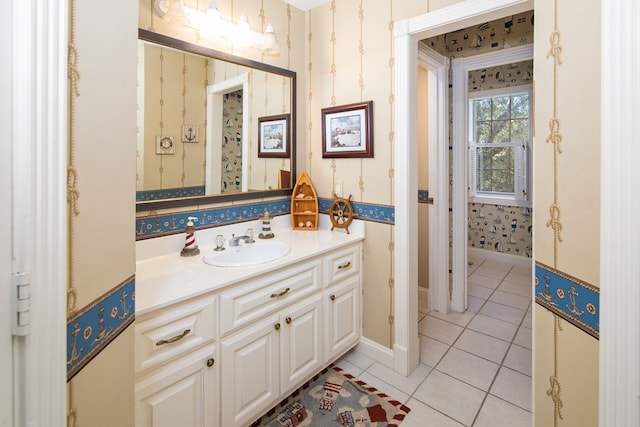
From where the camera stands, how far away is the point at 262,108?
7.29ft

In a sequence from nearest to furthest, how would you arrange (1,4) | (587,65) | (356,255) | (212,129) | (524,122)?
(1,4) → (587,65) → (212,129) → (356,255) → (524,122)

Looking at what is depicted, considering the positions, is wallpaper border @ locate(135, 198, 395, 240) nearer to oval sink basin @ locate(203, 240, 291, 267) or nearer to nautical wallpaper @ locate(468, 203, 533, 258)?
oval sink basin @ locate(203, 240, 291, 267)

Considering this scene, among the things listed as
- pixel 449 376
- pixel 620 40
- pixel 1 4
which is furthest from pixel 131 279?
pixel 449 376

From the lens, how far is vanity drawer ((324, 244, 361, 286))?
192cm

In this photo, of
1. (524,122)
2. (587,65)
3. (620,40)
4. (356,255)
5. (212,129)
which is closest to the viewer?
(620,40)

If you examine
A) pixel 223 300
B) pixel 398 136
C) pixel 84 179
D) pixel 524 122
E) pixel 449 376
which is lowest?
pixel 449 376

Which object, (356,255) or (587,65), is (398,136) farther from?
(587,65)

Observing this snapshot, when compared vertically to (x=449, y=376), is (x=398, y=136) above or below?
above

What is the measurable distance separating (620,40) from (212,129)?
72.2 inches

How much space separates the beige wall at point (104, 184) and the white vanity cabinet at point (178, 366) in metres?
0.32

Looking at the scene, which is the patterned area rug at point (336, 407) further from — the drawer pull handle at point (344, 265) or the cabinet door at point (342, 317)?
the drawer pull handle at point (344, 265)

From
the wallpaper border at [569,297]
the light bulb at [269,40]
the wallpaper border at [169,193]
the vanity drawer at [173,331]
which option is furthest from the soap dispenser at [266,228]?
the wallpaper border at [569,297]

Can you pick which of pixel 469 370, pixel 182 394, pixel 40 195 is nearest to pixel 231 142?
pixel 182 394

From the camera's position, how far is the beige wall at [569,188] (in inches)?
30.9
